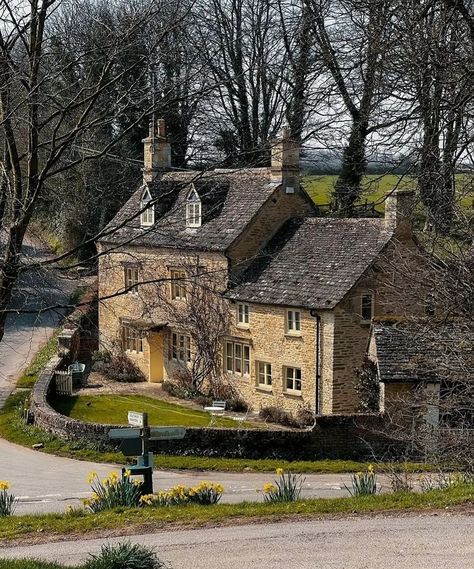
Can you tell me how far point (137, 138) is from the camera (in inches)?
1815

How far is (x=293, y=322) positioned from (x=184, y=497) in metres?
14.8

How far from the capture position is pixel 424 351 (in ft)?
75.5

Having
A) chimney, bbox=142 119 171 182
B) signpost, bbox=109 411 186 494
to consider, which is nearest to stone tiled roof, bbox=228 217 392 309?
chimney, bbox=142 119 171 182

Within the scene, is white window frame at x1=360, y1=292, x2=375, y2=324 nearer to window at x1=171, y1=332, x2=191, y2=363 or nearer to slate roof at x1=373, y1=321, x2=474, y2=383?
slate roof at x1=373, y1=321, x2=474, y2=383

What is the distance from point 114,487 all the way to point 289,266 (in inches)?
662

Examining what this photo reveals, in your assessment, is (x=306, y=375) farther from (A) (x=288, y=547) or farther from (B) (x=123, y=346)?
(A) (x=288, y=547)

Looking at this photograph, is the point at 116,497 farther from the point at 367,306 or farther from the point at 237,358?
the point at 237,358

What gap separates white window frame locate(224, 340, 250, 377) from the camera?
31.3 meters

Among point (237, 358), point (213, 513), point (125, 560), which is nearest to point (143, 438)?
point (213, 513)

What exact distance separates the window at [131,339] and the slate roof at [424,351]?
1266 centimetres

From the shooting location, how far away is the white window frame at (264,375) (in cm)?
3019

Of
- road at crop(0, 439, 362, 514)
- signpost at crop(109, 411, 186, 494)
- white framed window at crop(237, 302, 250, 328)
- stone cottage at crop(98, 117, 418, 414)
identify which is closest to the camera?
signpost at crop(109, 411, 186, 494)

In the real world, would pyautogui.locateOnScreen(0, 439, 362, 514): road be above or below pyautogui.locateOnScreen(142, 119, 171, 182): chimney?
below

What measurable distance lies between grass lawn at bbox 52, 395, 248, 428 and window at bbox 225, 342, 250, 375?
7.82 feet
